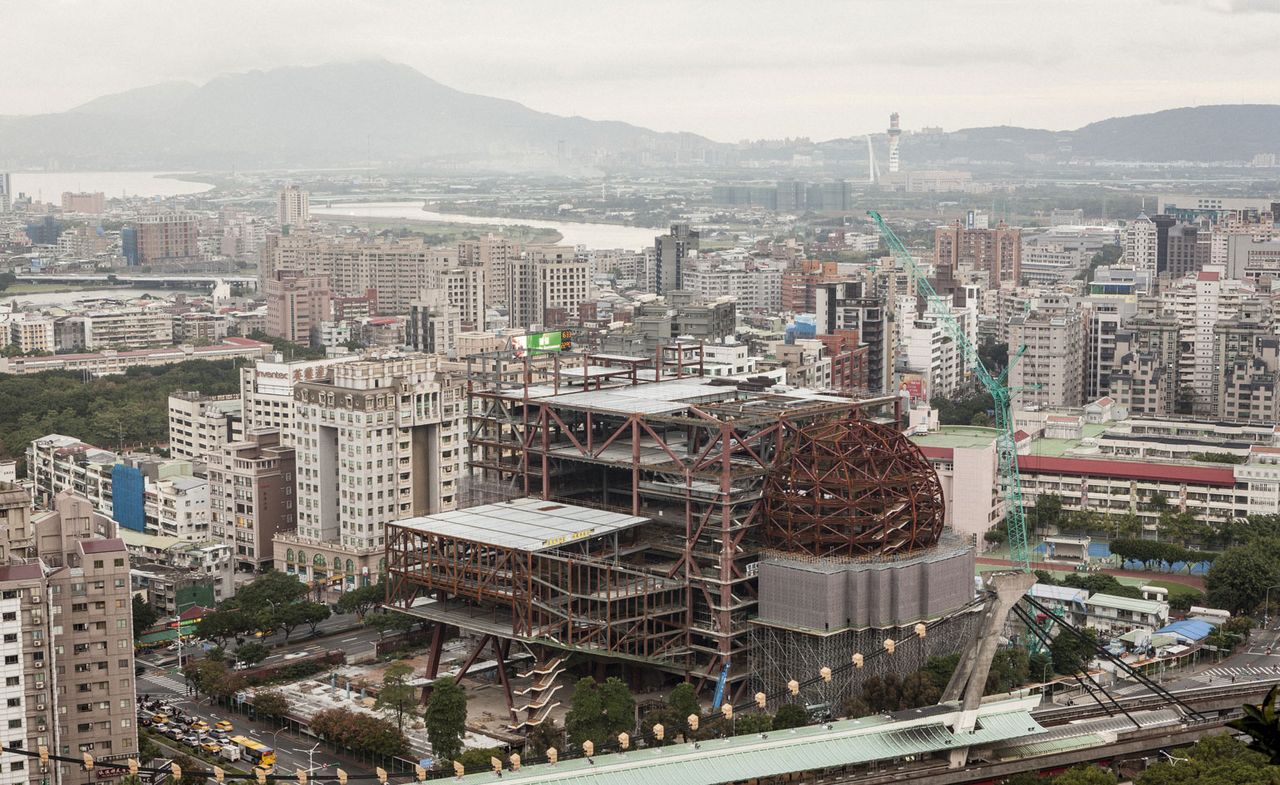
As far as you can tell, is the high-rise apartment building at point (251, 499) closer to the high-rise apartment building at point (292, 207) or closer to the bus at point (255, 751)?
the bus at point (255, 751)

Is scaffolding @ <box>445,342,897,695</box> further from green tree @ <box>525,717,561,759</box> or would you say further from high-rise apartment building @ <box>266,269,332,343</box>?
high-rise apartment building @ <box>266,269,332,343</box>

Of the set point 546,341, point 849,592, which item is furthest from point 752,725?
point 546,341

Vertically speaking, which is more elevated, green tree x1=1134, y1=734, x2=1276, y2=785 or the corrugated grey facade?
the corrugated grey facade

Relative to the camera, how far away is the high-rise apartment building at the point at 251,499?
3459 centimetres

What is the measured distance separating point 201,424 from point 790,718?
76.1ft

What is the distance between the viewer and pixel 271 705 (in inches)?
957

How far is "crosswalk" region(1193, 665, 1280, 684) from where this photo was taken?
25625 millimetres

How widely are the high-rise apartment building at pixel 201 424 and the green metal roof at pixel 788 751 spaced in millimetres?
22583

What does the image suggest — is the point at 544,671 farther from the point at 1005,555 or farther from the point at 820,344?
the point at 820,344

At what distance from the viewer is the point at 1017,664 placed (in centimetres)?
2466

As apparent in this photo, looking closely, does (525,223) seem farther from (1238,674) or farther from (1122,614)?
(1238,674)

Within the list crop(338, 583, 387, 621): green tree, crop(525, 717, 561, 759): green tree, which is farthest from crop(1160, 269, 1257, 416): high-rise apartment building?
crop(525, 717, 561, 759): green tree

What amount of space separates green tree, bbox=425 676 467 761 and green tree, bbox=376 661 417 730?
5.46ft

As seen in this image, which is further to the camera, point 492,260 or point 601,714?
point 492,260
